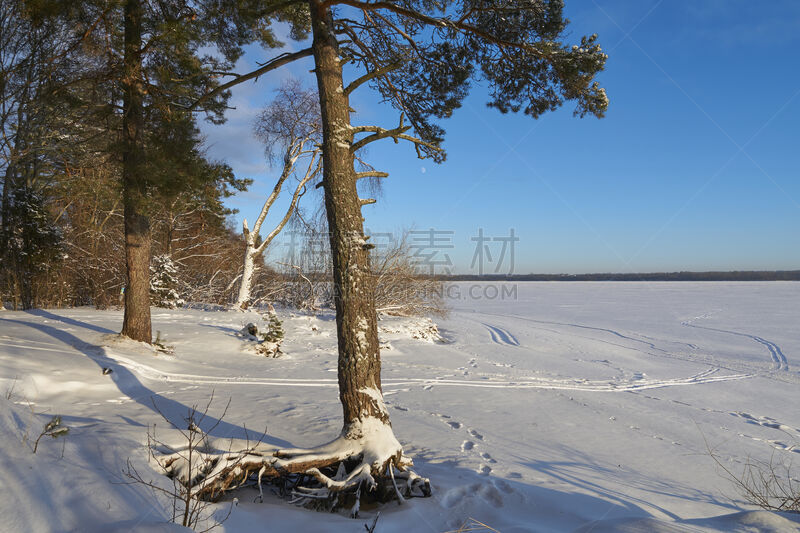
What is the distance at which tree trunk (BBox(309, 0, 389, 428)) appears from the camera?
3.39 m

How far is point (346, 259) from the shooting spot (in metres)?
3.42

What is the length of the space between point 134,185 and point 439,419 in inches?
245

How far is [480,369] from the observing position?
373 inches

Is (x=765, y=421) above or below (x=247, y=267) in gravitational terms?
below

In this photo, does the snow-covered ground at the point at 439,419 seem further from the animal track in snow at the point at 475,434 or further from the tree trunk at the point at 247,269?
the tree trunk at the point at 247,269

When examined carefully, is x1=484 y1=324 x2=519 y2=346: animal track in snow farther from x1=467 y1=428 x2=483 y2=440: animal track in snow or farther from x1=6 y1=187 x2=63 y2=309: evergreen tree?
x1=6 y1=187 x2=63 y2=309: evergreen tree

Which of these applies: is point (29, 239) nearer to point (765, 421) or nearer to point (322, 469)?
point (322, 469)

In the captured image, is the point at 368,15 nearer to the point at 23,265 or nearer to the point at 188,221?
the point at 23,265

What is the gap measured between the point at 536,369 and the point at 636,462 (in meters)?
5.41

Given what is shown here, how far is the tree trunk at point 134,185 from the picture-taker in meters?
6.47

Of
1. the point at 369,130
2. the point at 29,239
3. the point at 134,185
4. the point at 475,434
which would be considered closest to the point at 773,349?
the point at 475,434

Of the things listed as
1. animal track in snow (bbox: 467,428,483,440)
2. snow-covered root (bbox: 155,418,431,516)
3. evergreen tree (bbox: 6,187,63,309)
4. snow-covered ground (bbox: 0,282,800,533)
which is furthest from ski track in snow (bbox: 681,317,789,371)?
evergreen tree (bbox: 6,187,63,309)

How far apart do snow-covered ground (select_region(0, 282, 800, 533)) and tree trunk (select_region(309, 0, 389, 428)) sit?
88 centimetres

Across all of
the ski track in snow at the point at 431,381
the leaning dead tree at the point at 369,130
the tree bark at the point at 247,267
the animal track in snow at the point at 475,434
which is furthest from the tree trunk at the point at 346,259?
the tree bark at the point at 247,267
